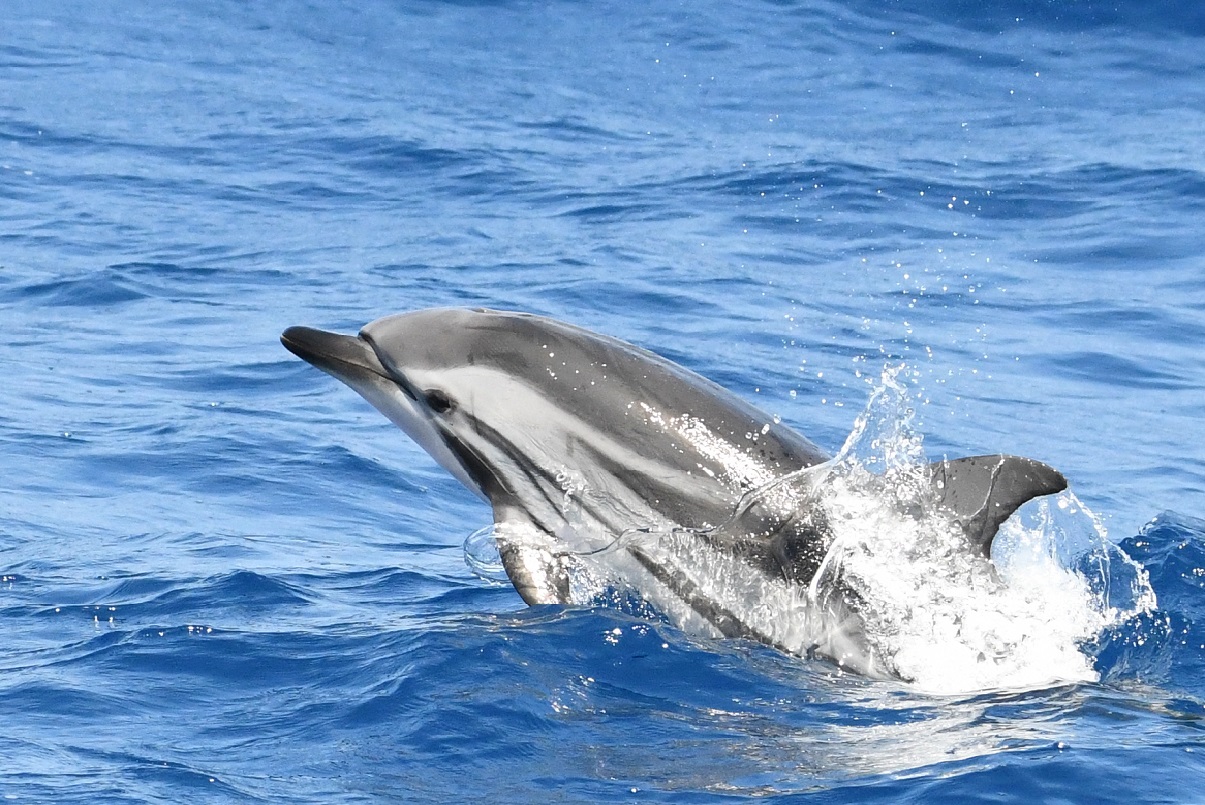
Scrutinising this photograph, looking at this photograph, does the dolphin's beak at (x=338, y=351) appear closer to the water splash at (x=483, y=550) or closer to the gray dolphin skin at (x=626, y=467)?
the gray dolphin skin at (x=626, y=467)

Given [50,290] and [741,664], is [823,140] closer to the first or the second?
[50,290]

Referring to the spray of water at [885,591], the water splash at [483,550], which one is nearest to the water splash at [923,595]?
the spray of water at [885,591]

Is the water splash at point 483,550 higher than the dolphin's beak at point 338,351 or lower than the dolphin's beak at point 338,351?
lower

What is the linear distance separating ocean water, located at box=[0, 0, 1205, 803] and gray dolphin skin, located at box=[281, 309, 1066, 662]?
241mm

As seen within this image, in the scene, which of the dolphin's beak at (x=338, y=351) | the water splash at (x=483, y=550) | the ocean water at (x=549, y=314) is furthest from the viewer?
the dolphin's beak at (x=338, y=351)

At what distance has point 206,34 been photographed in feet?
77.2

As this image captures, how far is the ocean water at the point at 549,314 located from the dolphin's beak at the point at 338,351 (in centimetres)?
105

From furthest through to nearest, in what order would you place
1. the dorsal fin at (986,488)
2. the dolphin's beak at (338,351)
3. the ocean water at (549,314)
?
the dolphin's beak at (338,351)
the dorsal fin at (986,488)
the ocean water at (549,314)

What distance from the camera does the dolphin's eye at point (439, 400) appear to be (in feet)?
22.3

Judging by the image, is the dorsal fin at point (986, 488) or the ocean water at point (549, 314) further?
the dorsal fin at point (986, 488)

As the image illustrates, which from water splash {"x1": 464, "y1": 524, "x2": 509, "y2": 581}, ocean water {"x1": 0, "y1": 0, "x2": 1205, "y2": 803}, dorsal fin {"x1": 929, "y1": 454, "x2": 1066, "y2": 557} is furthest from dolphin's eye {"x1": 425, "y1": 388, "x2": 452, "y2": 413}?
dorsal fin {"x1": 929, "y1": 454, "x2": 1066, "y2": 557}

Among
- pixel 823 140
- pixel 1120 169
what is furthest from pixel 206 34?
pixel 1120 169

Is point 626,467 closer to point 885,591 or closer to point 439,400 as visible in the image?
point 439,400

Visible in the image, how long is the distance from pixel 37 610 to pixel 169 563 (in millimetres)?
793
